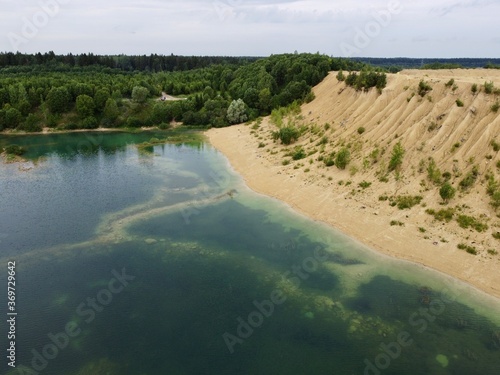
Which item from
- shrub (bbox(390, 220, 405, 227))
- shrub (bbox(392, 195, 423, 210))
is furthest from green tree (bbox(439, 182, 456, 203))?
shrub (bbox(390, 220, 405, 227))

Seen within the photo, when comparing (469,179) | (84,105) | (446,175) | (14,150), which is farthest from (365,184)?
(84,105)

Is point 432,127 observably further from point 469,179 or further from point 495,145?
point 469,179

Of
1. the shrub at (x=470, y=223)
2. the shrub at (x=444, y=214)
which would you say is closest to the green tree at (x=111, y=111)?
the shrub at (x=444, y=214)

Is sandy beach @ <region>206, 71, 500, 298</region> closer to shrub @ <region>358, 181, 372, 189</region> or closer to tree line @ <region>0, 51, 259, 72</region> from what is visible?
shrub @ <region>358, 181, 372, 189</region>

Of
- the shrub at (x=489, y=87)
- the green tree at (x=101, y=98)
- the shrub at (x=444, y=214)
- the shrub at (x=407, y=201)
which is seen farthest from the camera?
the green tree at (x=101, y=98)

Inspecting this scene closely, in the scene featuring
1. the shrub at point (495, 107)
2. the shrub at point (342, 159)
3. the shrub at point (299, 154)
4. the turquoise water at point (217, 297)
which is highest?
the shrub at point (495, 107)

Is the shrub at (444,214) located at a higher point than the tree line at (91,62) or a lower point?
lower

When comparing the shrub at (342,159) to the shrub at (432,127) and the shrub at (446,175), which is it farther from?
the shrub at (446,175)
